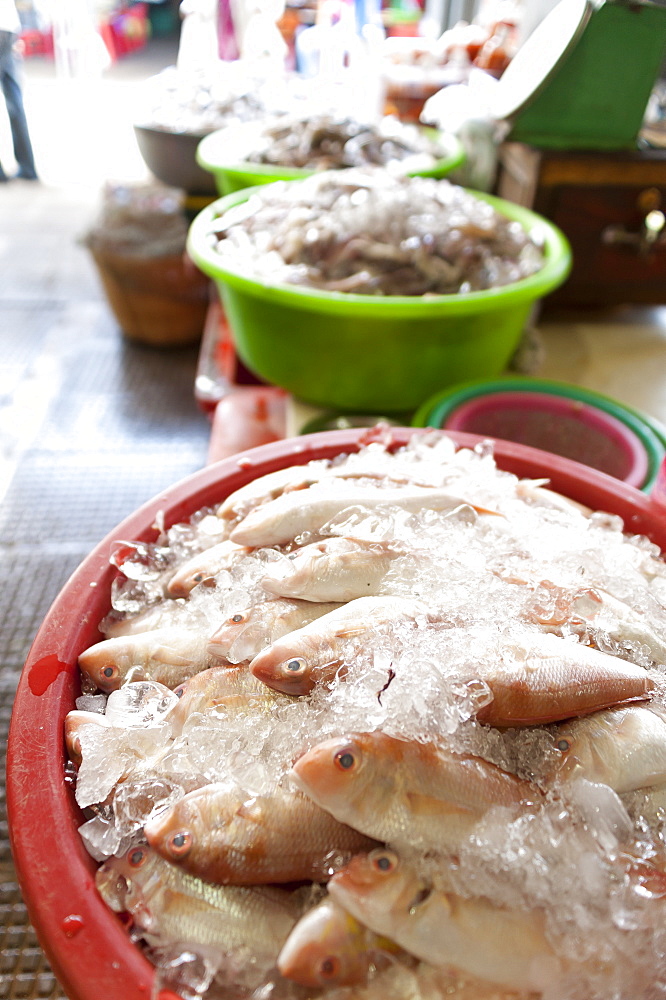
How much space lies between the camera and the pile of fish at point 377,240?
5.61ft

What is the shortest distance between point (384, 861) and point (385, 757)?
9 centimetres

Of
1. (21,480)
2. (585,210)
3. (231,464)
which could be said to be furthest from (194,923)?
(21,480)

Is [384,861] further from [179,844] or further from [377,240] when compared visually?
[377,240]

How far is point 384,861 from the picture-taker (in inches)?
25.0

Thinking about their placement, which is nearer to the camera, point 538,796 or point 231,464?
point 538,796

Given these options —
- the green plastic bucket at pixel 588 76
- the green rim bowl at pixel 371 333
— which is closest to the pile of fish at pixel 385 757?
the green rim bowl at pixel 371 333

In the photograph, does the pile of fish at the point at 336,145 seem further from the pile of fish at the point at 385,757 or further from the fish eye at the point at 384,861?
the fish eye at the point at 384,861

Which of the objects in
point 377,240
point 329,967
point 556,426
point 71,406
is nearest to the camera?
point 329,967

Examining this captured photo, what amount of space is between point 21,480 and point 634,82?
8.48 feet

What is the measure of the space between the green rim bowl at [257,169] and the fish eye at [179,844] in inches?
82.8

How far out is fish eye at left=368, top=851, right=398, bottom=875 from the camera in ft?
2.06

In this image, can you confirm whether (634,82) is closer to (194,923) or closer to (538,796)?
(538,796)

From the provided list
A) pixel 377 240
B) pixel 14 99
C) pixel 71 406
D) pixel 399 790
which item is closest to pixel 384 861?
pixel 399 790

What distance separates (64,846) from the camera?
70 centimetres
